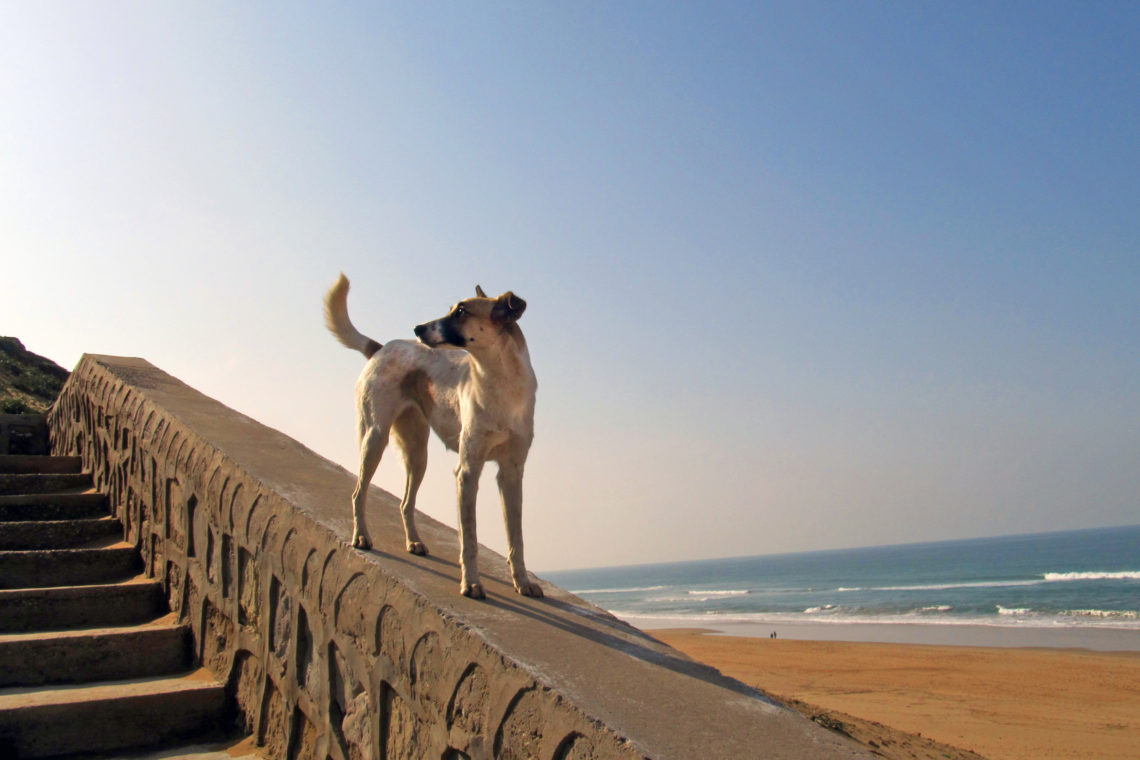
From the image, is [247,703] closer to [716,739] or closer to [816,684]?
[716,739]

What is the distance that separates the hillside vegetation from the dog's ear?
389 inches

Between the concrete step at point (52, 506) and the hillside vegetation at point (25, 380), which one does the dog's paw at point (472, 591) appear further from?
the hillside vegetation at point (25, 380)

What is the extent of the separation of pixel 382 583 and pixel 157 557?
2.78 meters

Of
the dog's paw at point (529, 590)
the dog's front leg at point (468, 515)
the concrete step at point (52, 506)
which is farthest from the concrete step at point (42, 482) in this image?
the dog's paw at point (529, 590)

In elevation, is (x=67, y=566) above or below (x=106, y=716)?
above

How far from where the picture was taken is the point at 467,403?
3.38 meters

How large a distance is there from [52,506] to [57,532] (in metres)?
0.62

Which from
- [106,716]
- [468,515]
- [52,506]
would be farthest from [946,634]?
[106,716]

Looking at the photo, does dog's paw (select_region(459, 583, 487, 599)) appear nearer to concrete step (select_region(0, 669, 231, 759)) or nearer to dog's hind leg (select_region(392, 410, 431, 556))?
dog's hind leg (select_region(392, 410, 431, 556))

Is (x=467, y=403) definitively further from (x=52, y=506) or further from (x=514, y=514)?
(x=52, y=506)

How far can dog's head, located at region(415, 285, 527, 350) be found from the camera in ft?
10.4

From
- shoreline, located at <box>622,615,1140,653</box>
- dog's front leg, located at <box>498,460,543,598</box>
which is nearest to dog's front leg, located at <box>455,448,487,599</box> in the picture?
dog's front leg, located at <box>498,460,543,598</box>

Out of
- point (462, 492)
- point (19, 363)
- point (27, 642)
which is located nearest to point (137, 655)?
point (27, 642)

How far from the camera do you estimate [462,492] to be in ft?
10.6
